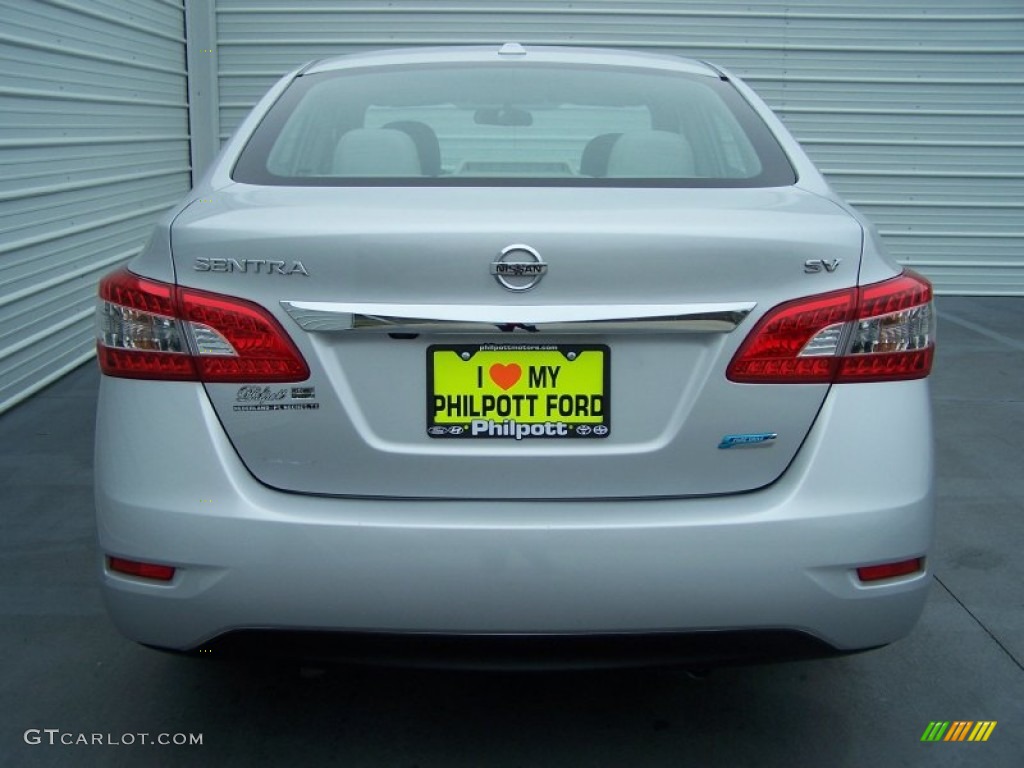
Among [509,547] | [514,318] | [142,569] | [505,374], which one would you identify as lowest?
[142,569]

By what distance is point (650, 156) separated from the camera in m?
3.07

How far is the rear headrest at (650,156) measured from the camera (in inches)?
118

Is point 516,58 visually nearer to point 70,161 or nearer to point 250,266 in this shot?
point 250,266

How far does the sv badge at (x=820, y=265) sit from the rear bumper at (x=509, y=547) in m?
0.23

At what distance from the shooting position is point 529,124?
3.51m

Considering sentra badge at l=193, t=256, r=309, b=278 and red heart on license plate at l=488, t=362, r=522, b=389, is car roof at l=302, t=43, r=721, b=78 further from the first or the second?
red heart on license plate at l=488, t=362, r=522, b=389

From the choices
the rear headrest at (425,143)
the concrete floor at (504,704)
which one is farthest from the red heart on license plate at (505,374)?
the rear headrest at (425,143)

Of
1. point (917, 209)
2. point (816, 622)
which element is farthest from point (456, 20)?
point (816, 622)

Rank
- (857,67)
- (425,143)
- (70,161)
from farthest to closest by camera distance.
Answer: (857,67)
(70,161)
(425,143)

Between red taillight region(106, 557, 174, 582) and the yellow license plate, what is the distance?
576 mm

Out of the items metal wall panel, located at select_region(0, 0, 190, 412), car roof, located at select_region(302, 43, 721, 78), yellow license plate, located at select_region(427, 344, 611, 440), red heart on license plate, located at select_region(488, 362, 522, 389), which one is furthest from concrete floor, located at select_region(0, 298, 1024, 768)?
metal wall panel, located at select_region(0, 0, 190, 412)

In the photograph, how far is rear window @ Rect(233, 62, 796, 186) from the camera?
298 cm

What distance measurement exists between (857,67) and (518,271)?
847 cm

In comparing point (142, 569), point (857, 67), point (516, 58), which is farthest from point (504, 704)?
point (857, 67)
